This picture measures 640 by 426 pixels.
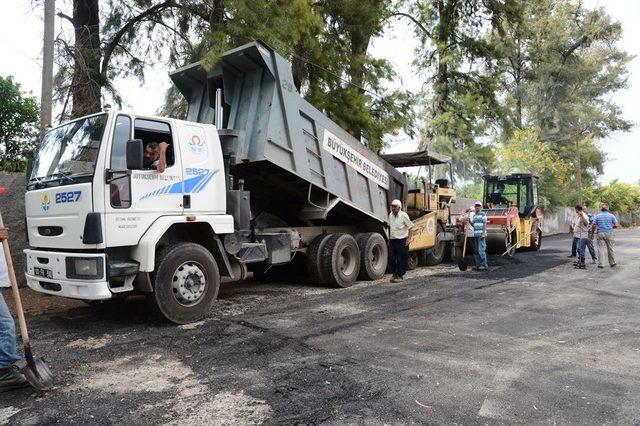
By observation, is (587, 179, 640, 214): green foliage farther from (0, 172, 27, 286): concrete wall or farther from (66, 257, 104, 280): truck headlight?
(66, 257, 104, 280): truck headlight

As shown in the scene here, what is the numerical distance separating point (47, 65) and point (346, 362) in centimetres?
713

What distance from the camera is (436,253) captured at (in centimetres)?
1235

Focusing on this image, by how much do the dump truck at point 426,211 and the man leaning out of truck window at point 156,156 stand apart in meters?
6.61

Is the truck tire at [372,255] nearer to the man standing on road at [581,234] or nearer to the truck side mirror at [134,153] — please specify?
the truck side mirror at [134,153]

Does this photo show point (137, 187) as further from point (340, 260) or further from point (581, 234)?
point (581, 234)

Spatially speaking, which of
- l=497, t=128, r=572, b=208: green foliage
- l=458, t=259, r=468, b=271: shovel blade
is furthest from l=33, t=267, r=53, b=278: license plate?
l=497, t=128, r=572, b=208: green foliage

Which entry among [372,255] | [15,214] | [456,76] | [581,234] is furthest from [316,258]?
[456,76]

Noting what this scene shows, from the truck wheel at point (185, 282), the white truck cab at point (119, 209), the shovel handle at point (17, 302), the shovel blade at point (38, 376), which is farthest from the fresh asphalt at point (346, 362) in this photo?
the white truck cab at point (119, 209)

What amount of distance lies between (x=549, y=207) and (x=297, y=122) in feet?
83.2

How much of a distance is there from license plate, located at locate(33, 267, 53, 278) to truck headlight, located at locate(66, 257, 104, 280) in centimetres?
41

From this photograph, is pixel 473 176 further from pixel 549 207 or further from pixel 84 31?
pixel 84 31

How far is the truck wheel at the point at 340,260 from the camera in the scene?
28.6ft

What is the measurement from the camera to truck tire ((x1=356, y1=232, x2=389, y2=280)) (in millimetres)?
9516

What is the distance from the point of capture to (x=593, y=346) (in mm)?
5121
